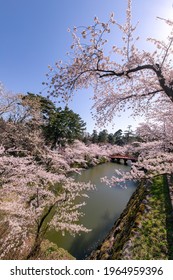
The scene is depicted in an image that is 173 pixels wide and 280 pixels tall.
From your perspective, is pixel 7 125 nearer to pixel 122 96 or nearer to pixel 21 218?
pixel 21 218

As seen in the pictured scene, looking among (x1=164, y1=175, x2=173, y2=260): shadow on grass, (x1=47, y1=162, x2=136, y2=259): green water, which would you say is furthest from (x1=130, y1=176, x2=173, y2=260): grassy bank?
(x1=47, y1=162, x2=136, y2=259): green water

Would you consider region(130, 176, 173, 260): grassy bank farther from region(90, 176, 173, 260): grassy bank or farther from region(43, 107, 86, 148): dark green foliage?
region(43, 107, 86, 148): dark green foliage

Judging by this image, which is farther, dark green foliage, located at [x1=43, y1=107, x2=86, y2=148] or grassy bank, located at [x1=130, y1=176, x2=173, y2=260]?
dark green foliage, located at [x1=43, y1=107, x2=86, y2=148]

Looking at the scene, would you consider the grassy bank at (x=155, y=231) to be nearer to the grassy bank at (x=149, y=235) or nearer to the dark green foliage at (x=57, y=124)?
the grassy bank at (x=149, y=235)

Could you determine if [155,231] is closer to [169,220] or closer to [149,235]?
Answer: [149,235]

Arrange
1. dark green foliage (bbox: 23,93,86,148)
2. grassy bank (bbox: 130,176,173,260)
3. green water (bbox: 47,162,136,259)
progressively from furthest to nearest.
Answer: dark green foliage (bbox: 23,93,86,148), green water (bbox: 47,162,136,259), grassy bank (bbox: 130,176,173,260)

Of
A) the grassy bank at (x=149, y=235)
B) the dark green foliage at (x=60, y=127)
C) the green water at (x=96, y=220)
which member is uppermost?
the dark green foliage at (x=60, y=127)

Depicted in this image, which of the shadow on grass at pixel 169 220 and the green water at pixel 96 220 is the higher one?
the shadow on grass at pixel 169 220

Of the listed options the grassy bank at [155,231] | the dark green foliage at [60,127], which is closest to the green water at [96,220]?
the grassy bank at [155,231]

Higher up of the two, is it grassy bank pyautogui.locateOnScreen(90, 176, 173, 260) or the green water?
grassy bank pyautogui.locateOnScreen(90, 176, 173, 260)

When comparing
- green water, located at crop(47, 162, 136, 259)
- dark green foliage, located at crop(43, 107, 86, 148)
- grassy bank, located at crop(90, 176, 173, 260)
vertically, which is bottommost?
green water, located at crop(47, 162, 136, 259)

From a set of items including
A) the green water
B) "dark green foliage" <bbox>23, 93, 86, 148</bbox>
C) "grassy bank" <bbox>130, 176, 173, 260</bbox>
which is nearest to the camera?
"grassy bank" <bbox>130, 176, 173, 260</bbox>
